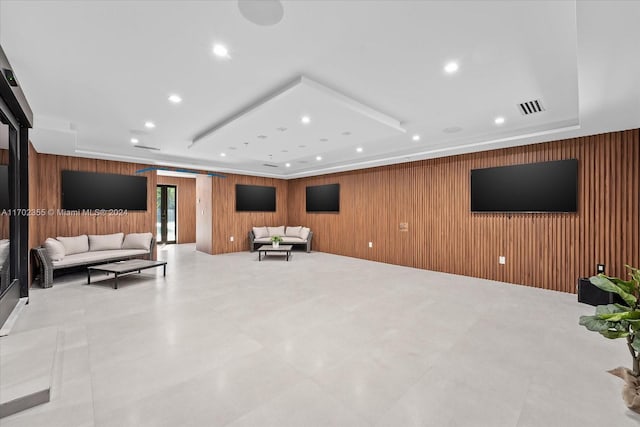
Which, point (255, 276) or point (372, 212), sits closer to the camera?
point (255, 276)

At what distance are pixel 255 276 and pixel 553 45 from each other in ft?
17.4

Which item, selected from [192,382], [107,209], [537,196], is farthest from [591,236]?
[107,209]

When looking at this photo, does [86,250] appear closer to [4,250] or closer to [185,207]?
[4,250]

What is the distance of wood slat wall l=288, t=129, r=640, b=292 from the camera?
4.08 metres

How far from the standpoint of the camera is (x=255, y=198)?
9.46 meters

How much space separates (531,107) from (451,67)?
1.71m

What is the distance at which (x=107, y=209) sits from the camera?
6.59 metres

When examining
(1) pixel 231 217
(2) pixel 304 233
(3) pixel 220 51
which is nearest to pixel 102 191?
(1) pixel 231 217

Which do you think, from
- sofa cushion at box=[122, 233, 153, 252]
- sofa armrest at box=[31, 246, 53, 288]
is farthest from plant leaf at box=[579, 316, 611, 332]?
sofa cushion at box=[122, 233, 153, 252]

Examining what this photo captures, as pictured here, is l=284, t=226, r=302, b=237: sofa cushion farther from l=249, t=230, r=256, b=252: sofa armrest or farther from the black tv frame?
l=249, t=230, r=256, b=252: sofa armrest

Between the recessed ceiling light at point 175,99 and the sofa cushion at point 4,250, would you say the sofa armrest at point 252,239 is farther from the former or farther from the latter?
the sofa cushion at point 4,250

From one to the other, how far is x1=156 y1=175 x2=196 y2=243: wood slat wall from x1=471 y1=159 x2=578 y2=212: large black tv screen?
31.9 ft

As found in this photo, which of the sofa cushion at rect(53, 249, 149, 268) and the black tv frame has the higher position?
the black tv frame

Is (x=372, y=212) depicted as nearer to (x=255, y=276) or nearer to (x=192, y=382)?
(x=255, y=276)
